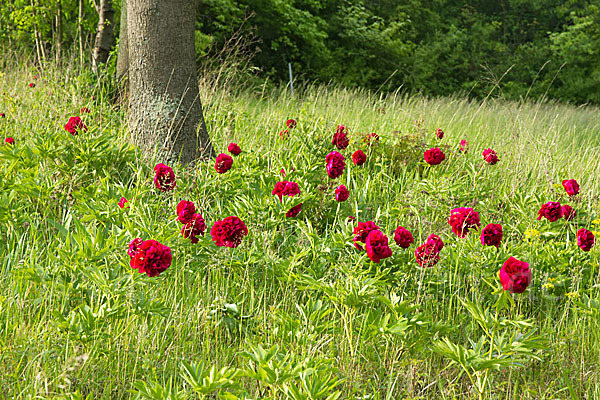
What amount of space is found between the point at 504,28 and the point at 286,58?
10.8 m

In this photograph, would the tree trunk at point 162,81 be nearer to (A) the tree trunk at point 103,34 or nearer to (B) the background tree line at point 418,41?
(A) the tree trunk at point 103,34

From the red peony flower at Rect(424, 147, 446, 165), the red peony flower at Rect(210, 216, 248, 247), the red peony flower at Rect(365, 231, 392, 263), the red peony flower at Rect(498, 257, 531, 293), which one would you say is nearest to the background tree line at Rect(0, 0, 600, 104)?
the red peony flower at Rect(424, 147, 446, 165)

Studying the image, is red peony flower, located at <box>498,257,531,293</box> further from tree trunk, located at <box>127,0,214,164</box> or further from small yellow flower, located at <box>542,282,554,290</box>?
tree trunk, located at <box>127,0,214,164</box>

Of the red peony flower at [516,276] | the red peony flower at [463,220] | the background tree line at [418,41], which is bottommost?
the background tree line at [418,41]

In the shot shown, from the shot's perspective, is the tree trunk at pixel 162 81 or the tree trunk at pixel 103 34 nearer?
the tree trunk at pixel 162 81

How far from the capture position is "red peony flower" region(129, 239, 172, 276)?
6.22 ft

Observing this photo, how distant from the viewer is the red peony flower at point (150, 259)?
6.22ft

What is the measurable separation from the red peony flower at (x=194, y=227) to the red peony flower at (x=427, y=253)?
2.97 ft

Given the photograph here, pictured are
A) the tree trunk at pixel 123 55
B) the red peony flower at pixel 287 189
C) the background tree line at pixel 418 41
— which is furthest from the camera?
the background tree line at pixel 418 41

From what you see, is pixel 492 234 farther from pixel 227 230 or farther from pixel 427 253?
pixel 227 230

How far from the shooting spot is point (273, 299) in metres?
2.60

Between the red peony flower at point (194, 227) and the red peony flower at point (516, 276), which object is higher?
the red peony flower at point (516, 276)

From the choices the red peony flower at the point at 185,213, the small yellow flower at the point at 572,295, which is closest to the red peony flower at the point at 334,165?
the red peony flower at the point at 185,213

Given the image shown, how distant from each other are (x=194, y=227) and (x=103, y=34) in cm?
480
